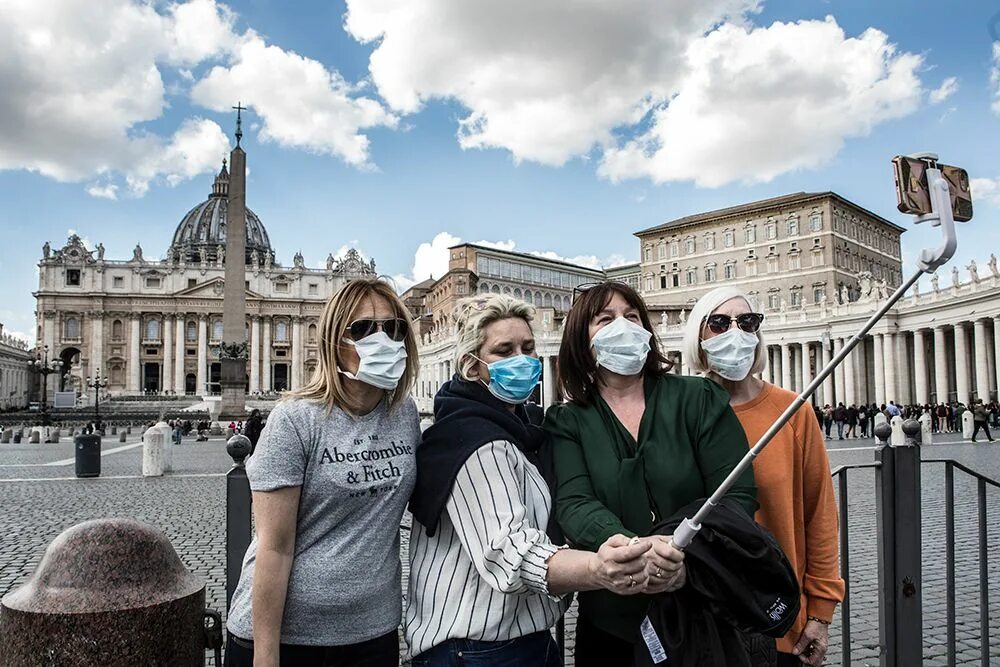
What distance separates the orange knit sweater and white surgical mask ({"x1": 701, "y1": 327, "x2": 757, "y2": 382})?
0.62ft

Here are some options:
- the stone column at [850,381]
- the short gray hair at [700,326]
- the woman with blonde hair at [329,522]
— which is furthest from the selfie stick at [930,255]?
the stone column at [850,381]

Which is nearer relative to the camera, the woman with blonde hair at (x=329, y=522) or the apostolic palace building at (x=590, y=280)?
the woman with blonde hair at (x=329, y=522)

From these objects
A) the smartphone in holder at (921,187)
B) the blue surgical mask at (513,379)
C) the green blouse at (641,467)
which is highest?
the smartphone in holder at (921,187)

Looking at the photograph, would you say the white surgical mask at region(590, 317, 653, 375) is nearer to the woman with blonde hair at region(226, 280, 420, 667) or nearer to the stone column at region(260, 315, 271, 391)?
the woman with blonde hair at region(226, 280, 420, 667)

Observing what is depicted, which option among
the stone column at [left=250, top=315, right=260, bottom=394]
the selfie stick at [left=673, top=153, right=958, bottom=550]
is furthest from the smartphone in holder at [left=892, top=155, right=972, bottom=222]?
the stone column at [left=250, top=315, right=260, bottom=394]

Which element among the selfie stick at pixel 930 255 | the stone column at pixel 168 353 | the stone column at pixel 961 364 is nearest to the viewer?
the selfie stick at pixel 930 255

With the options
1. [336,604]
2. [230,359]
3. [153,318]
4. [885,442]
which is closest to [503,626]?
[336,604]

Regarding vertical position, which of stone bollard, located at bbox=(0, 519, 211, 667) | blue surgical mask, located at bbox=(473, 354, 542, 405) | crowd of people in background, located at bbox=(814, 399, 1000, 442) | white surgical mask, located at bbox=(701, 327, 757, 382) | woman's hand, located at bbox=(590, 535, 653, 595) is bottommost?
crowd of people in background, located at bbox=(814, 399, 1000, 442)

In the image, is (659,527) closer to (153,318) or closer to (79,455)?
(79,455)

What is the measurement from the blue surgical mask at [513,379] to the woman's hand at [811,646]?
134 cm

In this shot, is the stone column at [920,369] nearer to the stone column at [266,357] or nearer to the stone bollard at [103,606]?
the stone bollard at [103,606]

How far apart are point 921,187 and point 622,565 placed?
1.17 metres

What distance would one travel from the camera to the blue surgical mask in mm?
2453

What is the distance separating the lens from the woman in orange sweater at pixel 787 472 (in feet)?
8.81
